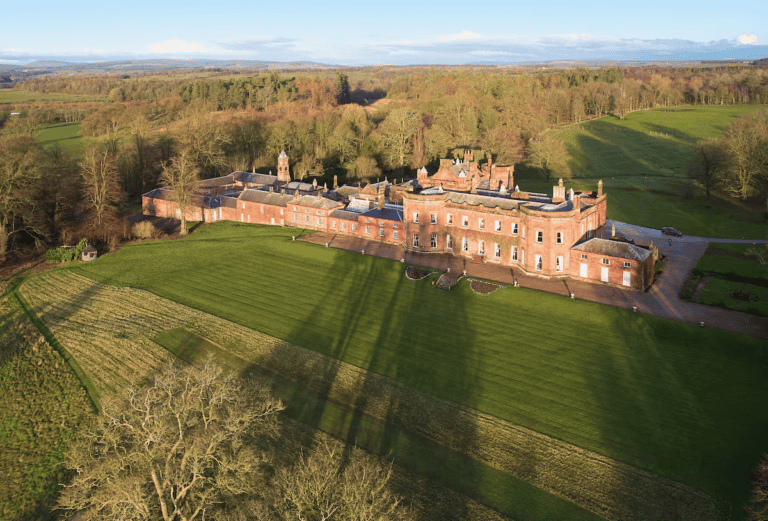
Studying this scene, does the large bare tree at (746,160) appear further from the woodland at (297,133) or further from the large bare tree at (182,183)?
the large bare tree at (182,183)

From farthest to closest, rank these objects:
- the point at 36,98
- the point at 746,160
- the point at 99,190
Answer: the point at 36,98 → the point at 746,160 → the point at 99,190

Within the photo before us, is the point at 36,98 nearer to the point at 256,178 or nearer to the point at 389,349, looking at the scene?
the point at 256,178

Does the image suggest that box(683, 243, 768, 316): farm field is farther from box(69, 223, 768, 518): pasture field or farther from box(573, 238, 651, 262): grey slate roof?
box(69, 223, 768, 518): pasture field

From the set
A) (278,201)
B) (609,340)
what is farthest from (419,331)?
(278,201)

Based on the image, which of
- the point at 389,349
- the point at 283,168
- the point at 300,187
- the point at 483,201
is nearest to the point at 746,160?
the point at 483,201

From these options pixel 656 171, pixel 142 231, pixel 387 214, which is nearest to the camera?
pixel 387 214

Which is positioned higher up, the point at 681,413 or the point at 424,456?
the point at 681,413

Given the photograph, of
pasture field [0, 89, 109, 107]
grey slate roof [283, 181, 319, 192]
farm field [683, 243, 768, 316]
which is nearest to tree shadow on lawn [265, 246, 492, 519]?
farm field [683, 243, 768, 316]

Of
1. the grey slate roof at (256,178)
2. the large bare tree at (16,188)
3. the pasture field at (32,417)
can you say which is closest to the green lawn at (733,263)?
the pasture field at (32,417)
